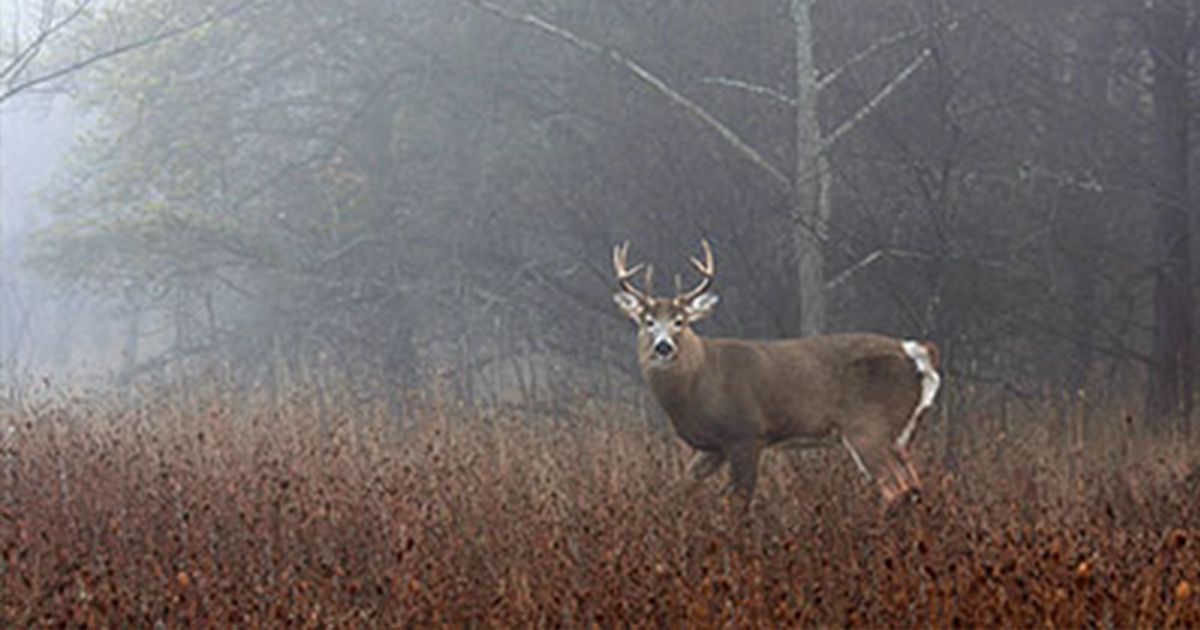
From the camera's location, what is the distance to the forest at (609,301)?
4.86 meters

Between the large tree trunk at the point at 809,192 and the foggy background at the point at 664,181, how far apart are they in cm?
2

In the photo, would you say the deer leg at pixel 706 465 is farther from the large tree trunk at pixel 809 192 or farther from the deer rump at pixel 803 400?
the large tree trunk at pixel 809 192

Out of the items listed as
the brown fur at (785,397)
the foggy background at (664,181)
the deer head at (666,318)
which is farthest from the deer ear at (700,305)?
the foggy background at (664,181)

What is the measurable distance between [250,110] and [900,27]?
7312 mm

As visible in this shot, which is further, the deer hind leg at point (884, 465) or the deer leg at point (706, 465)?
the deer leg at point (706, 465)

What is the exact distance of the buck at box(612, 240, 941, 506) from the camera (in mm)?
7922

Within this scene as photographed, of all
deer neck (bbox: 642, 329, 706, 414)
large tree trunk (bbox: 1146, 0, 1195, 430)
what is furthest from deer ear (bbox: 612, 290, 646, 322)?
large tree trunk (bbox: 1146, 0, 1195, 430)

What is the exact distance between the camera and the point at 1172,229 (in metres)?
10.8

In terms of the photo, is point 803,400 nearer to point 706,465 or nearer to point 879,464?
point 879,464

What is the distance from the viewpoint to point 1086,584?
132 inches

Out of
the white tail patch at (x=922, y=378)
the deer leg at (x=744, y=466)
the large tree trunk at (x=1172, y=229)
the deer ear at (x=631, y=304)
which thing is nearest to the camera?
the deer leg at (x=744, y=466)

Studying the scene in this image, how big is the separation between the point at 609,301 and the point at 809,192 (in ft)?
9.73

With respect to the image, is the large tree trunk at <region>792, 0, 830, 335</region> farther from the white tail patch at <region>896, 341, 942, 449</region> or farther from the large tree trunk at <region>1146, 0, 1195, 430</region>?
the large tree trunk at <region>1146, 0, 1195, 430</region>

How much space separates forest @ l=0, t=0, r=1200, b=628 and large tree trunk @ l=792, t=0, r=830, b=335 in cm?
3
